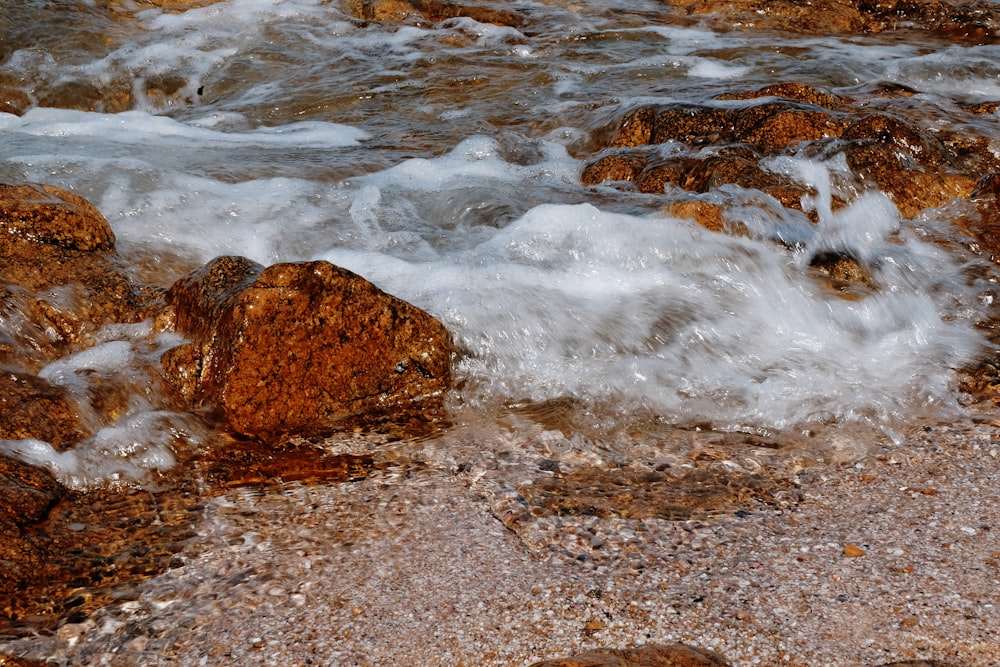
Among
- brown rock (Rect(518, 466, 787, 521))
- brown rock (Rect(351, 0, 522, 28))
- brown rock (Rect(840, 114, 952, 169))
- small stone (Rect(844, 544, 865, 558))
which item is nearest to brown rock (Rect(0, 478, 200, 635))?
brown rock (Rect(518, 466, 787, 521))

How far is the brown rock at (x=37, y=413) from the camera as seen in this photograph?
369 cm

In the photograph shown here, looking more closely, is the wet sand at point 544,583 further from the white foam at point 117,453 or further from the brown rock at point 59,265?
the brown rock at point 59,265

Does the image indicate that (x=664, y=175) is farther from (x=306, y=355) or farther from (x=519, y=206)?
(x=306, y=355)

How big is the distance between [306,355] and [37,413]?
1082mm

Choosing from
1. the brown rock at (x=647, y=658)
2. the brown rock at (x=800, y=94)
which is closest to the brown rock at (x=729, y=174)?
the brown rock at (x=800, y=94)

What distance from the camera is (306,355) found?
4.14m

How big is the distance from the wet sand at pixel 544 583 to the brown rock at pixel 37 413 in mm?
747

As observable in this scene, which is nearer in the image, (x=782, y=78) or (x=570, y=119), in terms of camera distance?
(x=570, y=119)

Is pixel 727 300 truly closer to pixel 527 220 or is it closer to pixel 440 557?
pixel 527 220

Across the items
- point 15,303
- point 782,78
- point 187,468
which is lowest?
point 187,468

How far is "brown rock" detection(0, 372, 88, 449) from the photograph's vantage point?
12.1ft

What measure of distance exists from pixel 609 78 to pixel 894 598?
6853 mm

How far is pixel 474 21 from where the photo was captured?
35.7ft

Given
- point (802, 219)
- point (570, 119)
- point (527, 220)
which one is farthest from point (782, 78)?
point (527, 220)
